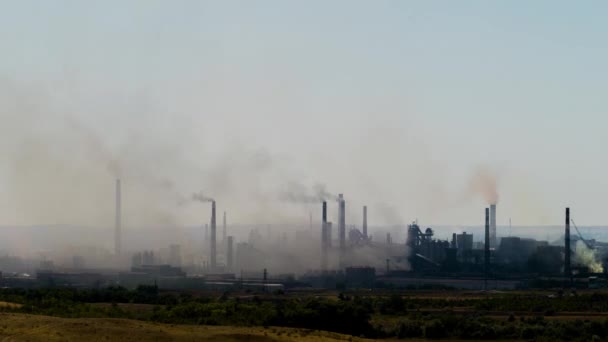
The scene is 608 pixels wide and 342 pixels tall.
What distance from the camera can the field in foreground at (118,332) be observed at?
39844 millimetres

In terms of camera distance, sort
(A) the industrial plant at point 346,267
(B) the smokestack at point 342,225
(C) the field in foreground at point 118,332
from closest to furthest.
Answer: (C) the field in foreground at point 118,332 → (A) the industrial plant at point 346,267 → (B) the smokestack at point 342,225

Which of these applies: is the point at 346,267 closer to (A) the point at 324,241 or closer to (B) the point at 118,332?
(A) the point at 324,241

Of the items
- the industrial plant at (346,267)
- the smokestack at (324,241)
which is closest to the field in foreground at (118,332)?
the industrial plant at (346,267)

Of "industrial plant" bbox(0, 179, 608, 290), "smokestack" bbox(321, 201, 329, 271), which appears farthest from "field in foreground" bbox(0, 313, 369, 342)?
"smokestack" bbox(321, 201, 329, 271)

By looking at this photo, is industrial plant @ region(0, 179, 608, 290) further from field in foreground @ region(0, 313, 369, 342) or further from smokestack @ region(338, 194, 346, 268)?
field in foreground @ region(0, 313, 369, 342)

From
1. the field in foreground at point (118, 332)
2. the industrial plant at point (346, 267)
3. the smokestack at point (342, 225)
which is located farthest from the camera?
the smokestack at point (342, 225)

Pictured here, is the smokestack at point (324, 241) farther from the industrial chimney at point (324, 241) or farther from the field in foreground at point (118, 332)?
the field in foreground at point (118, 332)

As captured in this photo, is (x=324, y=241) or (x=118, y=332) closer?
(x=118, y=332)

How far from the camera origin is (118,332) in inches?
1607

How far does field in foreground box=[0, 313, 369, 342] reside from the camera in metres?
39.8

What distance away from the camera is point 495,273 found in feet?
524

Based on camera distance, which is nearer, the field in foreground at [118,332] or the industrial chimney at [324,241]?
the field in foreground at [118,332]

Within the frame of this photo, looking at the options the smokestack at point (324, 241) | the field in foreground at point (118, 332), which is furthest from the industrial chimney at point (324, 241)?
the field in foreground at point (118, 332)

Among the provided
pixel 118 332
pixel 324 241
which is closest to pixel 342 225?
pixel 324 241
